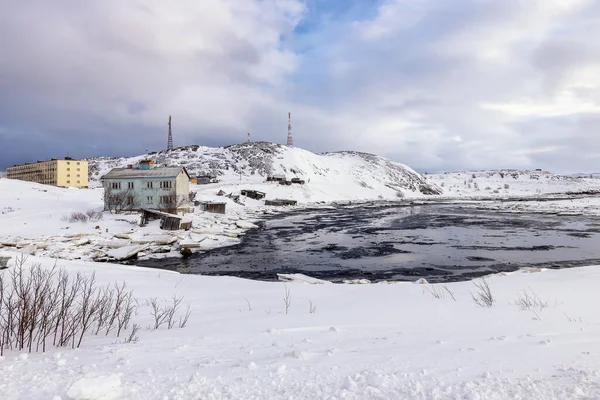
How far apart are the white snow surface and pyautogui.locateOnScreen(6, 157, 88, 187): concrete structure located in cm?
10506

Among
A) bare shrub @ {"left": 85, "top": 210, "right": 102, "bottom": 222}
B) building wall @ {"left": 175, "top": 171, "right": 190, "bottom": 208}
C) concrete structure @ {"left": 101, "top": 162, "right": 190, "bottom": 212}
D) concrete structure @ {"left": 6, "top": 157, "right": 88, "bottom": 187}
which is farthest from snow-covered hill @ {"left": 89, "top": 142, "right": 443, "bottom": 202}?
bare shrub @ {"left": 85, "top": 210, "right": 102, "bottom": 222}


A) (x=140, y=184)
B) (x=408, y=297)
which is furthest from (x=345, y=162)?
(x=408, y=297)

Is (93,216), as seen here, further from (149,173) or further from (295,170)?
(295,170)

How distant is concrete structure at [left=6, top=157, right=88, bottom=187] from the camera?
92.2 m

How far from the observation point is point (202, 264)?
17203mm

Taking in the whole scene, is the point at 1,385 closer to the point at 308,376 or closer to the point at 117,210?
the point at 308,376

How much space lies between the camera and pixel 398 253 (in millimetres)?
19344

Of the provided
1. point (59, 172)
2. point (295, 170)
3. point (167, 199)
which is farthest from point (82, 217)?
point (295, 170)

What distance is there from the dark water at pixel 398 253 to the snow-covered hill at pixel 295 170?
2045 inches

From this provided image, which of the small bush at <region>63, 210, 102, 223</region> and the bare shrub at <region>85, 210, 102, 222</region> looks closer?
the small bush at <region>63, 210, 102, 223</region>

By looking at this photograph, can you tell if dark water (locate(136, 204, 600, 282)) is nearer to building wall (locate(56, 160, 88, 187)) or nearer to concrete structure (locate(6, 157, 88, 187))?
building wall (locate(56, 160, 88, 187))

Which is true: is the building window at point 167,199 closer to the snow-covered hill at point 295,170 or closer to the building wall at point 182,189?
the building wall at point 182,189

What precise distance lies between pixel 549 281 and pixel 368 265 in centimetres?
821

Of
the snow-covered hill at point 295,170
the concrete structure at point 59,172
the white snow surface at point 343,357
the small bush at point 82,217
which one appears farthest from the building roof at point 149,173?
the concrete structure at point 59,172
